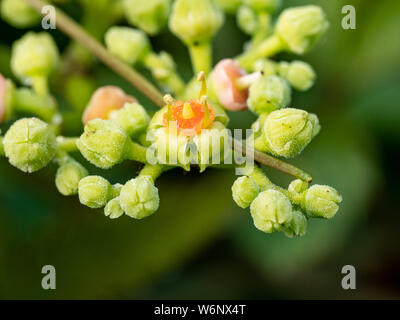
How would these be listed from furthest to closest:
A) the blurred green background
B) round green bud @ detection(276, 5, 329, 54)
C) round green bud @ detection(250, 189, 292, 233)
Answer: the blurred green background, round green bud @ detection(276, 5, 329, 54), round green bud @ detection(250, 189, 292, 233)

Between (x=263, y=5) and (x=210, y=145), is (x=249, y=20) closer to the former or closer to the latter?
(x=263, y=5)

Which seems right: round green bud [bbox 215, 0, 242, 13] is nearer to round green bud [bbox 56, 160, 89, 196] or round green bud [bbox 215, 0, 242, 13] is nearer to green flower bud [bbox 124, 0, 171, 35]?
green flower bud [bbox 124, 0, 171, 35]

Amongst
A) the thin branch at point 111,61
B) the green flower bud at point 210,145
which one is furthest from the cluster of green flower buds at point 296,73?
the green flower bud at point 210,145

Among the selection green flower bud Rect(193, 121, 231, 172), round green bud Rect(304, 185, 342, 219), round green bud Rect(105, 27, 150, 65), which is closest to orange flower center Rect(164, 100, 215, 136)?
green flower bud Rect(193, 121, 231, 172)

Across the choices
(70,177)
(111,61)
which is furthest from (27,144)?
(111,61)

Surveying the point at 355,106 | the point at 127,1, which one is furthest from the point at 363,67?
the point at 127,1
